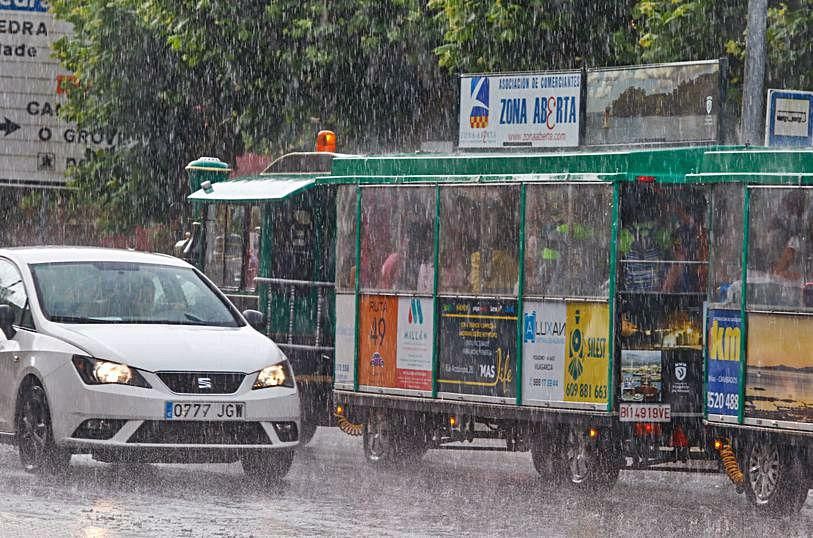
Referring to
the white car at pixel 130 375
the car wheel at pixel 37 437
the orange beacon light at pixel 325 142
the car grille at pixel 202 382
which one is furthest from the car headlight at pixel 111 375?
the orange beacon light at pixel 325 142

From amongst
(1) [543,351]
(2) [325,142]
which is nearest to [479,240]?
(1) [543,351]

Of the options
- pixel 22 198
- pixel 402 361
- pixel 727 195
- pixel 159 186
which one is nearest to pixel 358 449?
pixel 402 361

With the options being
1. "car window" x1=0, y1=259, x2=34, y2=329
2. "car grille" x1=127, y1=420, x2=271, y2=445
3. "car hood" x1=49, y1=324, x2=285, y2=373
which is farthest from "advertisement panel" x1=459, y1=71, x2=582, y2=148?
"car grille" x1=127, y1=420, x2=271, y2=445

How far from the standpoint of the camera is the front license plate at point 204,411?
12305 millimetres

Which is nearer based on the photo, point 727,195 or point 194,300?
point 727,195

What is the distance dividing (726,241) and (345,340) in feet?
11.3

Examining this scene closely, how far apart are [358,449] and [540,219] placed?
403 cm

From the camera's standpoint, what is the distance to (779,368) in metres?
12.2

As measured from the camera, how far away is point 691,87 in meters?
14.8

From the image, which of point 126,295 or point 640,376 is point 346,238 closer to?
point 126,295

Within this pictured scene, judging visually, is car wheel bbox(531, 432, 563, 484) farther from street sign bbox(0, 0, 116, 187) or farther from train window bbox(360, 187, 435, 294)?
street sign bbox(0, 0, 116, 187)

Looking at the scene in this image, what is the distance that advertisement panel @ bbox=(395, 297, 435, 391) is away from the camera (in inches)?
567

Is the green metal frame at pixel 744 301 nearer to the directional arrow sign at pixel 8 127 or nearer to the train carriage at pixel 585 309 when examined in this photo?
the train carriage at pixel 585 309

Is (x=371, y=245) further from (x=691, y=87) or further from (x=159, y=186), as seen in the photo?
(x=159, y=186)
